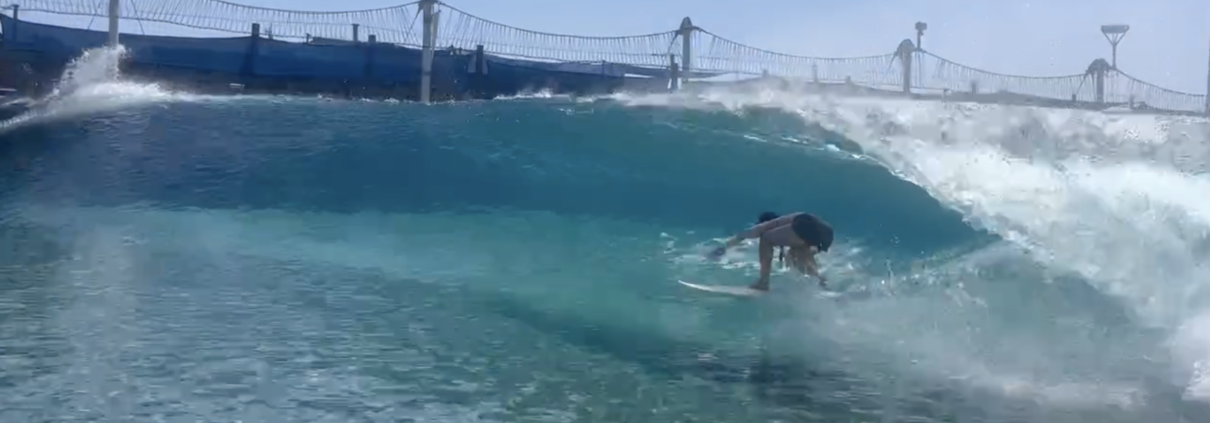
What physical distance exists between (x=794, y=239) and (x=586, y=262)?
7.52 ft

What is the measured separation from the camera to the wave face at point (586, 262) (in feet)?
22.5

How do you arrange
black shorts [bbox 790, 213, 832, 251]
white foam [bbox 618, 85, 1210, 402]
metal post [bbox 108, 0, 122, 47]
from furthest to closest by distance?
metal post [bbox 108, 0, 122, 47] < black shorts [bbox 790, 213, 832, 251] < white foam [bbox 618, 85, 1210, 402]

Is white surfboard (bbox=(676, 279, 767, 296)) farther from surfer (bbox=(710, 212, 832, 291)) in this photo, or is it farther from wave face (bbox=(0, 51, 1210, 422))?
wave face (bbox=(0, 51, 1210, 422))

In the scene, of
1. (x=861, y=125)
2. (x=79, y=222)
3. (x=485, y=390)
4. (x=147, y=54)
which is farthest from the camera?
(x=147, y=54)

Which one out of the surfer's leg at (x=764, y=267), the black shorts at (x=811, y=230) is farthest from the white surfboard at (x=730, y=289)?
the black shorts at (x=811, y=230)

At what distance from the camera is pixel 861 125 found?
18.3m

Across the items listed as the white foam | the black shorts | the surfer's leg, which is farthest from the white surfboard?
the white foam

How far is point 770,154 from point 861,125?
238 cm

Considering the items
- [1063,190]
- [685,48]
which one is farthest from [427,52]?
[1063,190]

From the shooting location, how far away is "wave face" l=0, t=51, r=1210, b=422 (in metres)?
6.86

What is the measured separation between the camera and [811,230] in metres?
10.0

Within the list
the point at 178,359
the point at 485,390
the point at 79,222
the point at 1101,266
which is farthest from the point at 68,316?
the point at 1101,266

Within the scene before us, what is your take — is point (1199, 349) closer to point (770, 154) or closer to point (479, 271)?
point (479, 271)

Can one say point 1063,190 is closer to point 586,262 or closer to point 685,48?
point 586,262
